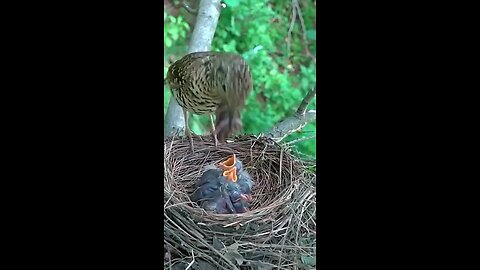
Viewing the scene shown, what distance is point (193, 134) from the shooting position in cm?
138

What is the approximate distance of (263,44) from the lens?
0.93 metres

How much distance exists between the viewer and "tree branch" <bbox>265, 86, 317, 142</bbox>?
3.79 feet

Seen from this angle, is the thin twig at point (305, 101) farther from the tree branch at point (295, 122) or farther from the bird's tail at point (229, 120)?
the bird's tail at point (229, 120)

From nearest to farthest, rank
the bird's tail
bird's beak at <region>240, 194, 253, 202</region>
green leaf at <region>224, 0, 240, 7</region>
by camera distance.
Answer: the bird's tail < green leaf at <region>224, 0, 240, 7</region> < bird's beak at <region>240, 194, 253, 202</region>

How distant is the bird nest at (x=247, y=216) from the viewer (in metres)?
1.00

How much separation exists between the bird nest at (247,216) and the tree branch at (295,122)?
0.04 meters

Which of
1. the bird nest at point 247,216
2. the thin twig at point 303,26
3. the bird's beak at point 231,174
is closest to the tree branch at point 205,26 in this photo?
the thin twig at point 303,26

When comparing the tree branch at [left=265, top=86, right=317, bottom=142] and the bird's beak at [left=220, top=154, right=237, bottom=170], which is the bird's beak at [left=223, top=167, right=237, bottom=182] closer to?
the bird's beak at [left=220, top=154, right=237, bottom=170]

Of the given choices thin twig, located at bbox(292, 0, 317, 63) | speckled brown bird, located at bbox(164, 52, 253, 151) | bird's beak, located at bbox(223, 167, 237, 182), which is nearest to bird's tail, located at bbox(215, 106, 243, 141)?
speckled brown bird, located at bbox(164, 52, 253, 151)

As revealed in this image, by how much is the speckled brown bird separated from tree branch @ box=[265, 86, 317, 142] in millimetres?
192
